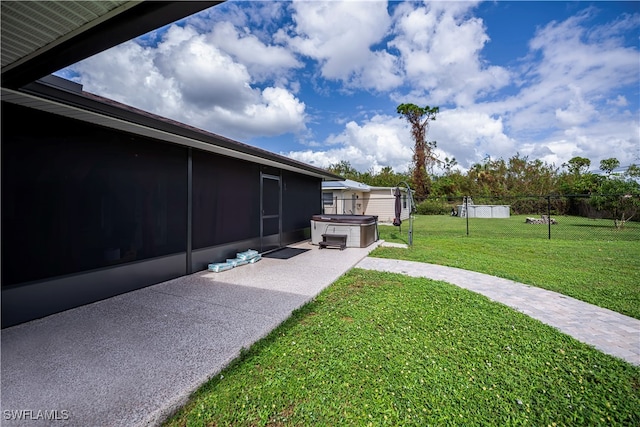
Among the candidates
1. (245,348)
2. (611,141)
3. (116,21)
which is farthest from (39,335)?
(611,141)

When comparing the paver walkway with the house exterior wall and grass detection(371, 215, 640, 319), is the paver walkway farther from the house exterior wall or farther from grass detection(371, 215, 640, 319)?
the house exterior wall

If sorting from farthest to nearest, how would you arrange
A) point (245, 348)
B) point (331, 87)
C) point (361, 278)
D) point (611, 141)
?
point (611, 141), point (331, 87), point (361, 278), point (245, 348)

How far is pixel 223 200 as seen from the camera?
5750mm

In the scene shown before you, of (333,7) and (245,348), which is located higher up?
(333,7)

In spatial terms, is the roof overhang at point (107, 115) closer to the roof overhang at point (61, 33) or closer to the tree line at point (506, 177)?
the roof overhang at point (61, 33)

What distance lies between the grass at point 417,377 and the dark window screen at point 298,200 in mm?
5285

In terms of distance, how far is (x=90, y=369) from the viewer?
6.88 ft

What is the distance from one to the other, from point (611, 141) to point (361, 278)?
132 feet

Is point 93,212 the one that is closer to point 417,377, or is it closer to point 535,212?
point 417,377

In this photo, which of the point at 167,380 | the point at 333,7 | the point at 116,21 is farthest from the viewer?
the point at 333,7

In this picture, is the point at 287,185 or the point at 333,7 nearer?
the point at 333,7

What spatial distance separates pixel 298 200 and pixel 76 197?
20.3 ft

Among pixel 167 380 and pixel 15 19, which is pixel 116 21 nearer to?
pixel 15 19

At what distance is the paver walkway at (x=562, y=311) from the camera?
277 cm
